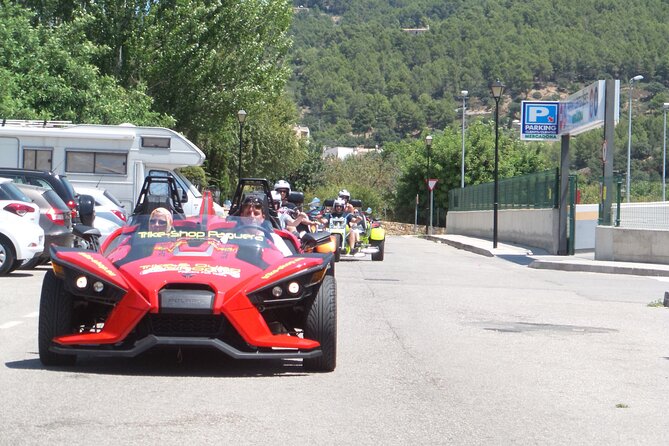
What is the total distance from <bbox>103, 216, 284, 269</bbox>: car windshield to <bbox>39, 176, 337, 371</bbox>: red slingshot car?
0.02m

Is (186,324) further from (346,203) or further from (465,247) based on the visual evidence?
(465,247)

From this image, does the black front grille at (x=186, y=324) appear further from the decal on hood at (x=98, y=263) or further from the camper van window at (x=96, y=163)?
the camper van window at (x=96, y=163)

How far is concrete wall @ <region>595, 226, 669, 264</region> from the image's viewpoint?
2672cm

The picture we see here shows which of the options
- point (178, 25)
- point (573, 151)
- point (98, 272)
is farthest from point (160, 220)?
point (573, 151)

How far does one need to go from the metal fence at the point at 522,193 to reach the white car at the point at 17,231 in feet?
60.1

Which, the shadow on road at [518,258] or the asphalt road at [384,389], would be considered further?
the shadow on road at [518,258]

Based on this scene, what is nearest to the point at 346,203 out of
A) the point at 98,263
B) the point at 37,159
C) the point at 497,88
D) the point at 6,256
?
Result: the point at 37,159

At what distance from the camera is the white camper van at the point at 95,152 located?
93.4 ft

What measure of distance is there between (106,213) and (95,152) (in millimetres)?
6124

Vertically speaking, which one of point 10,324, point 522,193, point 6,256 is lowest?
point 10,324

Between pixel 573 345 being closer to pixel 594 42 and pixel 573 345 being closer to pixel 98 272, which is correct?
pixel 98 272

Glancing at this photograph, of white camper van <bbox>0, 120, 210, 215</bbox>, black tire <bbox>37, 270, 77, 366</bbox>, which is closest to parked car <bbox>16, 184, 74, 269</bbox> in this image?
white camper van <bbox>0, 120, 210, 215</bbox>

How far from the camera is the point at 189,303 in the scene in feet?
Result: 26.7

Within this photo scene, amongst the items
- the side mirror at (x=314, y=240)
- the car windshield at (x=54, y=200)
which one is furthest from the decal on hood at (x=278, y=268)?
the car windshield at (x=54, y=200)
